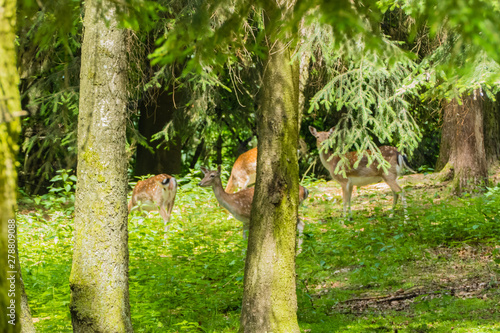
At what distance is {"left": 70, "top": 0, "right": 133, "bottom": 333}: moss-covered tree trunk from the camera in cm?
519

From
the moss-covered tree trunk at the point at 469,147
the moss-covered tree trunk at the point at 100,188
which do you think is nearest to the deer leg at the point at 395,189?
the moss-covered tree trunk at the point at 469,147

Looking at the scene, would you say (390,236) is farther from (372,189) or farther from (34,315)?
(34,315)

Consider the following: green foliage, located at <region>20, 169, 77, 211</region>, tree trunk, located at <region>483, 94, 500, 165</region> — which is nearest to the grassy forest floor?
green foliage, located at <region>20, 169, 77, 211</region>

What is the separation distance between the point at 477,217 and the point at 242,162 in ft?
21.7

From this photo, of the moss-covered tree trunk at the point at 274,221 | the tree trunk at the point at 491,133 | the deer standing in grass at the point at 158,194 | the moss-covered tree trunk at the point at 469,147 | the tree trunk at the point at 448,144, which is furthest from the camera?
the tree trunk at the point at 491,133

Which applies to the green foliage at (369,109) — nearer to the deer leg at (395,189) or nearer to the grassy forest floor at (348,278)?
the deer leg at (395,189)

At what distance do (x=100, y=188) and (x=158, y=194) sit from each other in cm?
692

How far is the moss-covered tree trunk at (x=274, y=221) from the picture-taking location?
556 centimetres

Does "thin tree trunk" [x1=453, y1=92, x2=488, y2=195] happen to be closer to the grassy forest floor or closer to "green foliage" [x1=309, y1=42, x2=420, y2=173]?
the grassy forest floor

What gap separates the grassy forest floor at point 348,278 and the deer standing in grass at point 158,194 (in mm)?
1085

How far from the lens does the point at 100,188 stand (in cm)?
518

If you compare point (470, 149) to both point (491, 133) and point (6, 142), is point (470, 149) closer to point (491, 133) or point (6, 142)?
point (491, 133)

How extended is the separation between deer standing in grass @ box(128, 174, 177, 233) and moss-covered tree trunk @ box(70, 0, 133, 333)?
6593 mm

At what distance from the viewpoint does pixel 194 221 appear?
39.5 feet
